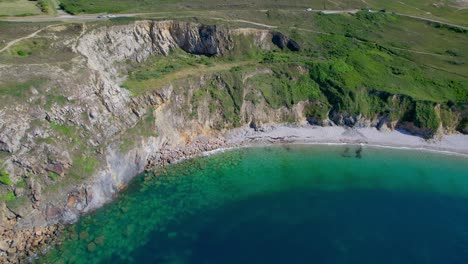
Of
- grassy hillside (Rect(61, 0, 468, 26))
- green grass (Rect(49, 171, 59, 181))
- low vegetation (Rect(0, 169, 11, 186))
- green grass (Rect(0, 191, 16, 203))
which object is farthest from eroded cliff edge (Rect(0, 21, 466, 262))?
grassy hillside (Rect(61, 0, 468, 26))

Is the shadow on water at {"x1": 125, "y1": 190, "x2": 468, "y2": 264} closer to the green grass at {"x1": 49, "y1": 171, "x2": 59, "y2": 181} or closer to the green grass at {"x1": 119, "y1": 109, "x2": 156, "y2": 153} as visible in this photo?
the green grass at {"x1": 49, "y1": 171, "x2": 59, "y2": 181}

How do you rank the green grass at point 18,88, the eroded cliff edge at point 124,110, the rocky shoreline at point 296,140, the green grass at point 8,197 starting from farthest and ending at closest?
the rocky shoreline at point 296,140
the green grass at point 18,88
the eroded cliff edge at point 124,110
the green grass at point 8,197

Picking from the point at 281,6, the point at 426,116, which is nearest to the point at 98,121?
the point at 426,116

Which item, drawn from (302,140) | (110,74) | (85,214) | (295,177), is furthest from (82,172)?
(302,140)

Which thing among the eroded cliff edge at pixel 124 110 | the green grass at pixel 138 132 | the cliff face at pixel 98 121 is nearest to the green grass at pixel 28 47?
the eroded cliff edge at pixel 124 110

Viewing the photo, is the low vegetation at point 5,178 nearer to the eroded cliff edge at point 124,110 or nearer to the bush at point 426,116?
the eroded cliff edge at point 124,110

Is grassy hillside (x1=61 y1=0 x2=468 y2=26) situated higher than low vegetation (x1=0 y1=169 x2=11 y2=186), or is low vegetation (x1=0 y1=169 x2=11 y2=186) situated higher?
grassy hillside (x1=61 y1=0 x2=468 y2=26)
